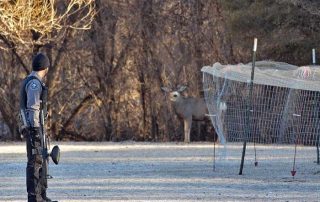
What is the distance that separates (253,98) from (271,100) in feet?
1.26

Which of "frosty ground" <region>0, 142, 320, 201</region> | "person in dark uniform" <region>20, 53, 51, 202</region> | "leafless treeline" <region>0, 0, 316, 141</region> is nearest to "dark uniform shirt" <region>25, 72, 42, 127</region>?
"person in dark uniform" <region>20, 53, 51, 202</region>

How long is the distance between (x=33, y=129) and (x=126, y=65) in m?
26.4

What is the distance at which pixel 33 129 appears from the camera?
14102mm

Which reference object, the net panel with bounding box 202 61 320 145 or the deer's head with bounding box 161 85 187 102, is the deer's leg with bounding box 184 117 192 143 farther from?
the net panel with bounding box 202 61 320 145

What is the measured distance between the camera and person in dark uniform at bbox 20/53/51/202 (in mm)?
14109

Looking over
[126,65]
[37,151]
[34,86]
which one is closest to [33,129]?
[37,151]

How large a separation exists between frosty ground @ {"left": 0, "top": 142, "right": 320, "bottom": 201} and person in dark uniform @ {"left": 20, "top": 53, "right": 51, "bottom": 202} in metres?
1.51

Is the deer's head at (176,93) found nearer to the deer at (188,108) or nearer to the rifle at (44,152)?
the deer at (188,108)

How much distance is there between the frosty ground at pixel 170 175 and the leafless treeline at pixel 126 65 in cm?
1058

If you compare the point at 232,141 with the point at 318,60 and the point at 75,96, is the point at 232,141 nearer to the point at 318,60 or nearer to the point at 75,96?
the point at 318,60

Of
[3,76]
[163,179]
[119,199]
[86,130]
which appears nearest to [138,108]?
[86,130]

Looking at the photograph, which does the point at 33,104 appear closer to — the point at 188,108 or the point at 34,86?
the point at 34,86

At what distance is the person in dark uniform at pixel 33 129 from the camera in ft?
46.3

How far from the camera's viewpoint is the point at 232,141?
71.3ft
